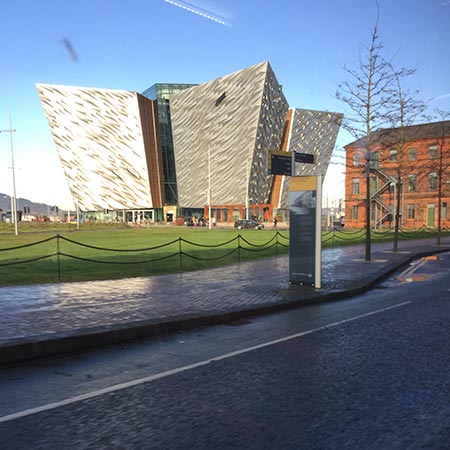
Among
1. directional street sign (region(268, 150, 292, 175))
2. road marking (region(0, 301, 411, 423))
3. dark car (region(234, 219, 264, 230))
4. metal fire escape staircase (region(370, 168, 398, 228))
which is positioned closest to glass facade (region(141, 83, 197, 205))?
dark car (region(234, 219, 264, 230))

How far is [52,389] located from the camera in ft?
14.0

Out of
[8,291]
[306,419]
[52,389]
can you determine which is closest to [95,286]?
[8,291]

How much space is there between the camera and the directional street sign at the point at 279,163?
10883 millimetres

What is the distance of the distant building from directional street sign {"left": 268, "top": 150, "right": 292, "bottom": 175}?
206 feet

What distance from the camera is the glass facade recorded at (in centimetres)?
9300

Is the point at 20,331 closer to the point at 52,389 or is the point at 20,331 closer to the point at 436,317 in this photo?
the point at 52,389

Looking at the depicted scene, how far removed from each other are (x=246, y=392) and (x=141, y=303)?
484cm

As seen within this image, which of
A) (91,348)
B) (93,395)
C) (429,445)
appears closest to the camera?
(429,445)

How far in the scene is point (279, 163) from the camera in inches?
436

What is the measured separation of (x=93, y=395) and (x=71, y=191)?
329 feet

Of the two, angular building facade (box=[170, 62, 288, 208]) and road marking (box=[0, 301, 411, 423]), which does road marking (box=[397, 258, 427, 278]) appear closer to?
road marking (box=[0, 301, 411, 423])

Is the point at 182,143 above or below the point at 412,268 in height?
above

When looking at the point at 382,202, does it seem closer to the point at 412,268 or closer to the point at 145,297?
the point at 412,268

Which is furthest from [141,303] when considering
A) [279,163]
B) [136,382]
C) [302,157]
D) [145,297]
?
[302,157]
